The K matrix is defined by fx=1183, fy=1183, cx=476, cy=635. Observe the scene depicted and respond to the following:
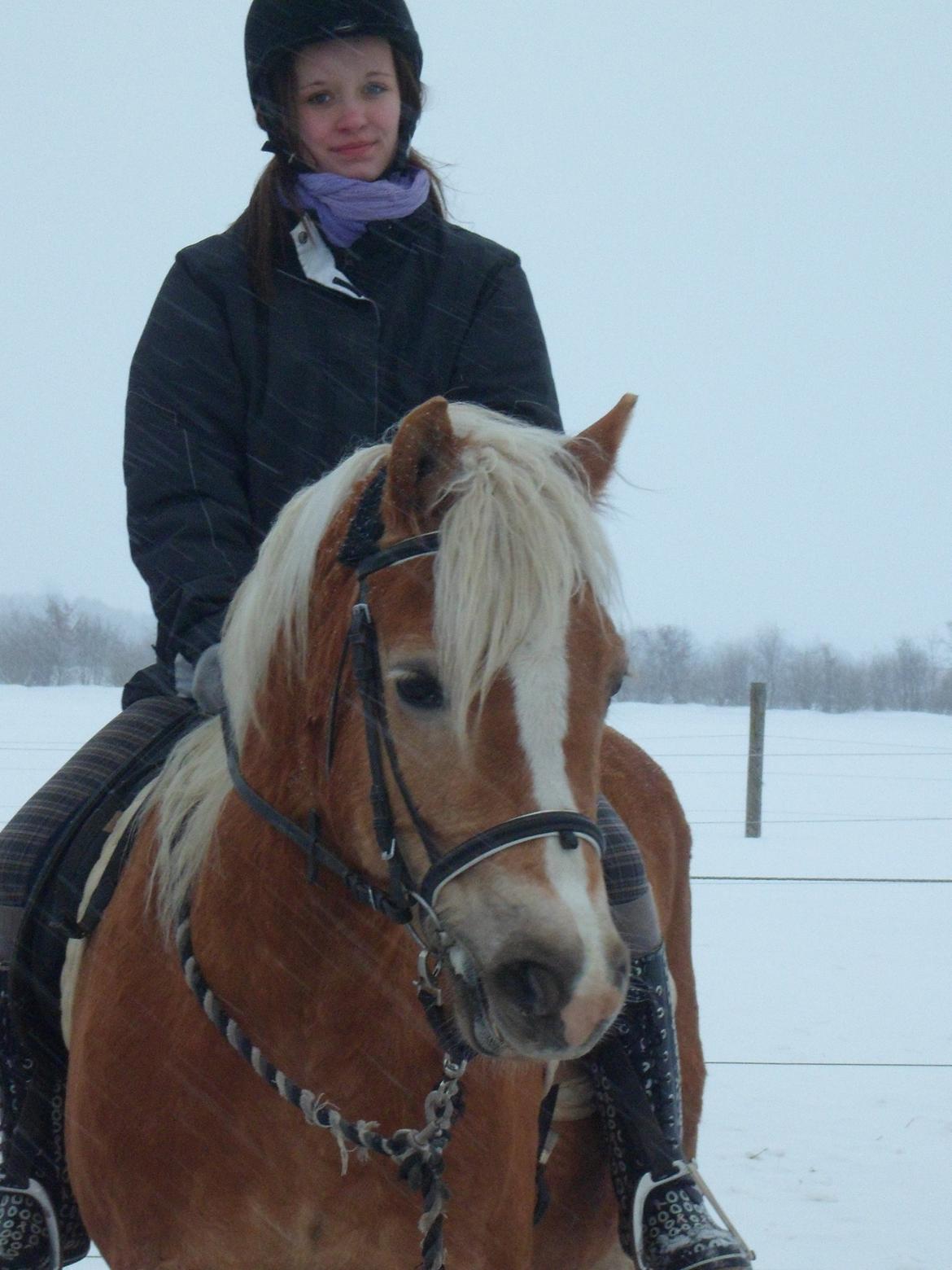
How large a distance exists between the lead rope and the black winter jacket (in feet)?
2.46

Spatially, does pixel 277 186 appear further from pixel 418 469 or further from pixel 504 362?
pixel 418 469

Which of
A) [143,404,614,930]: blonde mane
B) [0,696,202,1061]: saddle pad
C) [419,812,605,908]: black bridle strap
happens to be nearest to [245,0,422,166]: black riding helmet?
[143,404,614,930]: blonde mane

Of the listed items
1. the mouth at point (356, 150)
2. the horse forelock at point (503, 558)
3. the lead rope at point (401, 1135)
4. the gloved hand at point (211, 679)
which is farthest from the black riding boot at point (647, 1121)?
the mouth at point (356, 150)

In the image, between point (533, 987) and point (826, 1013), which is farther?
point (826, 1013)

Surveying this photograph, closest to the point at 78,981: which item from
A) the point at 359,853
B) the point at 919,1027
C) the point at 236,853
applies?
the point at 236,853

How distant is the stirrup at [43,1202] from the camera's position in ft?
6.83

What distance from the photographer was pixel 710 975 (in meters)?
6.42

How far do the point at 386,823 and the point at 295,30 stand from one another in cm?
167

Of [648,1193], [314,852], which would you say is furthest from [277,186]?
[648,1193]

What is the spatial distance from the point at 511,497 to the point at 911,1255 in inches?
122

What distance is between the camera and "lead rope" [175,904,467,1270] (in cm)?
173

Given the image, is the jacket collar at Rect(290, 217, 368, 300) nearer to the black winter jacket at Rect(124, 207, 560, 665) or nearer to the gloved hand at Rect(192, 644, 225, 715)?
the black winter jacket at Rect(124, 207, 560, 665)

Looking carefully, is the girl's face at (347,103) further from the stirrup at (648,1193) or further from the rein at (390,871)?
the stirrup at (648,1193)

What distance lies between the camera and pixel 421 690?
1.51 m
